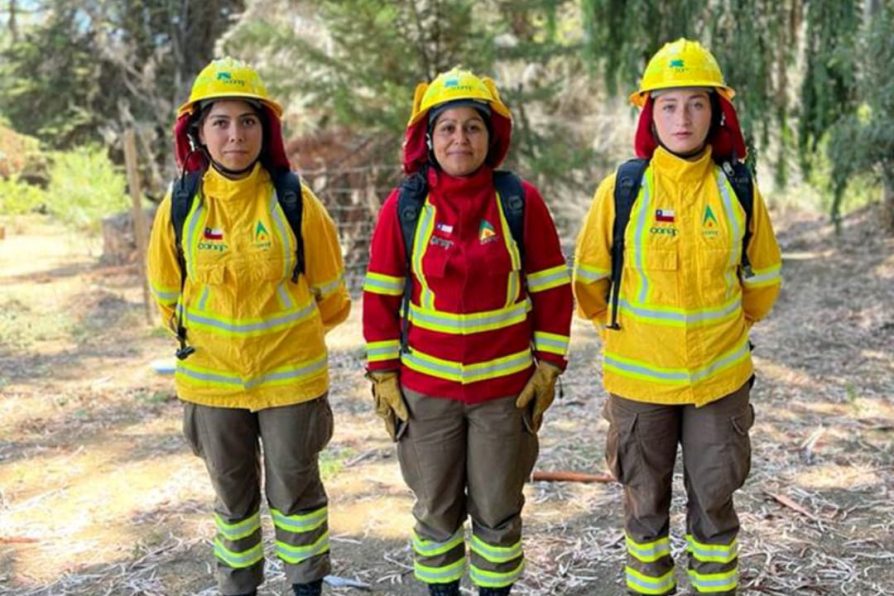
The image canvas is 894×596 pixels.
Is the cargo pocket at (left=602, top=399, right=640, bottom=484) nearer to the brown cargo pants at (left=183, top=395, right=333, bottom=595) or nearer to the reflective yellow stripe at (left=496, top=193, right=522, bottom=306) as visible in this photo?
the reflective yellow stripe at (left=496, top=193, right=522, bottom=306)

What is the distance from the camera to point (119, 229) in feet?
46.9

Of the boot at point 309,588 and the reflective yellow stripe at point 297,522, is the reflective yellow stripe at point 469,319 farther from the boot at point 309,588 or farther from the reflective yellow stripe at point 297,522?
the boot at point 309,588

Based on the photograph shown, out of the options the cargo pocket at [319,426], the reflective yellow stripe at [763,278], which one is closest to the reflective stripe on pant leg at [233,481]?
the cargo pocket at [319,426]

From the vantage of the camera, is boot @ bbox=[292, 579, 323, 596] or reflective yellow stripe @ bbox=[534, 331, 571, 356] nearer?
reflective yellow stripe @ bbox=[534, 331, 571, 356]

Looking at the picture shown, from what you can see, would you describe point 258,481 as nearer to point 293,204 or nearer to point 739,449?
point 293,204

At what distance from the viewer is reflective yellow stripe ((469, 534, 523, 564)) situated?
305 centimetres

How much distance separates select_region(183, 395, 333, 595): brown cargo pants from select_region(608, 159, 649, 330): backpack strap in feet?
3.98

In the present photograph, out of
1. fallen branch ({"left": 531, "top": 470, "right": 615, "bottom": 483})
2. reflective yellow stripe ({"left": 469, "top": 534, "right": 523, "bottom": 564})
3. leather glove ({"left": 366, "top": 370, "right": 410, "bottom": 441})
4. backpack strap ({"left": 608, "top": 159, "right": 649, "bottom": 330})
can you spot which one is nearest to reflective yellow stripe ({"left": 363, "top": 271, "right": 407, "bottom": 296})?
leather glove ({"left": 366, "top": 370, "right": 410, "bottom": 441})

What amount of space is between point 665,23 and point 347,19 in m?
4.41

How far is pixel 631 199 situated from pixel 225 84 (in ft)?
4.93

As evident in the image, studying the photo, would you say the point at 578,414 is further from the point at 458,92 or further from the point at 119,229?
the point at 119,229

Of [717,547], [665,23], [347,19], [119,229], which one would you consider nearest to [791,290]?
[665,23]

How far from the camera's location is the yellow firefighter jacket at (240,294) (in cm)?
306

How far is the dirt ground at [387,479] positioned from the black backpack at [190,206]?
1.36 metres
